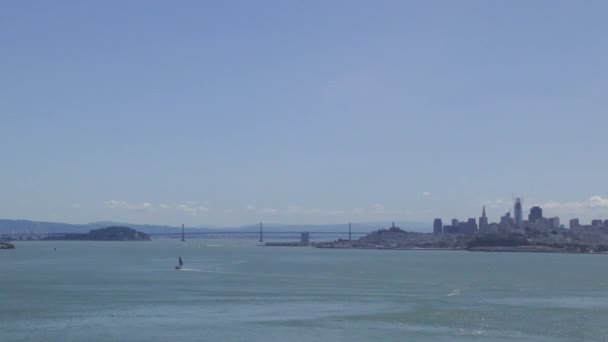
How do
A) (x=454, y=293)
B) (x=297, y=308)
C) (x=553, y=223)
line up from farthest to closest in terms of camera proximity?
(x=553, y=223) → (x=454, y=293) → (x=297, y=308)

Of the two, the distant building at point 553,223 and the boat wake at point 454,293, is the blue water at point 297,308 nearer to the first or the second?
the boat wake at point 454,293

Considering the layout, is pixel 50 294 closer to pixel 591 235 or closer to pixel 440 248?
pixel 440 248

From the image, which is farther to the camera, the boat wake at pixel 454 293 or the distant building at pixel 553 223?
the distant building at pixel 553 223

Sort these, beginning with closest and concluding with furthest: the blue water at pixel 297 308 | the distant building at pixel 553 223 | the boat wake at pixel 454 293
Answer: the blue water at pixel 297 308
the boat wake at pixel 454 293
the distant building at pixel 553 223

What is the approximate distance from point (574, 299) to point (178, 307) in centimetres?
2219

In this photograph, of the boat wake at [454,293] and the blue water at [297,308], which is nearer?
the blue water at [297,308]

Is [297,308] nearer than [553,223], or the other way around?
[297,308]

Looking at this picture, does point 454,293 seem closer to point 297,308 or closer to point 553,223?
point 297,308

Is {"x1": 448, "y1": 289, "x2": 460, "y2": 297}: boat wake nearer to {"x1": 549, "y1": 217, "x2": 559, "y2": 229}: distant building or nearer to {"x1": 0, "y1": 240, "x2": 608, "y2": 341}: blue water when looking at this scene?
{"x1": 0, "y1": 240, "x2": 608, "y2": 341}: blue water

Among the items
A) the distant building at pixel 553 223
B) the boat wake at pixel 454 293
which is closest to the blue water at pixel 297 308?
the boat wake at pixel 454 293

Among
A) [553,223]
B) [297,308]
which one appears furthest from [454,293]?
[553,223]

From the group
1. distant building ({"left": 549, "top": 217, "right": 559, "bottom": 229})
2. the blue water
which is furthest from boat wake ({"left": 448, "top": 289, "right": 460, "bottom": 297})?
distant building ({"left": 549, "top": 217, "right": 559, "bottom": 229})

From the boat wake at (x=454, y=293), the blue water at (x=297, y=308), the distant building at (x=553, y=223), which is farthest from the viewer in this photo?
the distant building at (x=553, y=223)

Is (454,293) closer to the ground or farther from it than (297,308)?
farther from it
